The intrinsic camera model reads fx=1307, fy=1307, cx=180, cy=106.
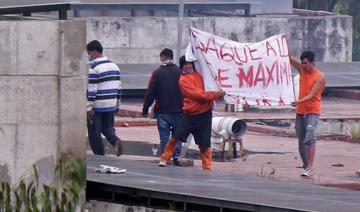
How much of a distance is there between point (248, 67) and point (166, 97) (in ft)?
3.99

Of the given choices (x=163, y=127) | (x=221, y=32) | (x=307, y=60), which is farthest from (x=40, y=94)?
(x=221, y=32)

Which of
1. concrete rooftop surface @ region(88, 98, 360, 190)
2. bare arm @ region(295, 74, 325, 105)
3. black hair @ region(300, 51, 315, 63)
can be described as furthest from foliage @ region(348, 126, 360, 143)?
black hair @ region(300, 51, 315, 63)

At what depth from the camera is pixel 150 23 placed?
36312 millimetres

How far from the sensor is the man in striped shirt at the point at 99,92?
16.4m

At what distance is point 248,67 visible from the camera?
16.2 m

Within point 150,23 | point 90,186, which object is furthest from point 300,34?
point 90,186

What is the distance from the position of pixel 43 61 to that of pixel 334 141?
12107 mm

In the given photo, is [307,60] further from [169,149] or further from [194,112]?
[169,149]

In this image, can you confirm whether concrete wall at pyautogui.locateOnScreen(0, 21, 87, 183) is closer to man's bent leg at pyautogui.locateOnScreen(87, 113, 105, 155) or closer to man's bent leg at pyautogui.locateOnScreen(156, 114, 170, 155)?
man's bent leg at pyautogui.locateOnScreen(87, 113, 105, 155)

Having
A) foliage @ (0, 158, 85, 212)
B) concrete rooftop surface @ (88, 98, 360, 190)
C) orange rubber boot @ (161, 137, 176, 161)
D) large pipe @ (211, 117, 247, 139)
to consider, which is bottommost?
concrete rooftop surface @ (88, 98, 360, 190)

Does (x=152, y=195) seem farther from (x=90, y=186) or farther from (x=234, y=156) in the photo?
(x=234, y=156)

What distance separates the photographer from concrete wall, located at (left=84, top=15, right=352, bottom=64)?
35.9 metres

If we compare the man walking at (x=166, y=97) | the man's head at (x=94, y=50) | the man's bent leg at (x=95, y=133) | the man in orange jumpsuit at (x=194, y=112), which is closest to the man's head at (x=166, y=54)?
the man walking at (x=166, y=97)

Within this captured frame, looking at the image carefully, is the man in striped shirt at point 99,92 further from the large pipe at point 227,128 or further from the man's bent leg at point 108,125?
the large pipe at point 227,128
